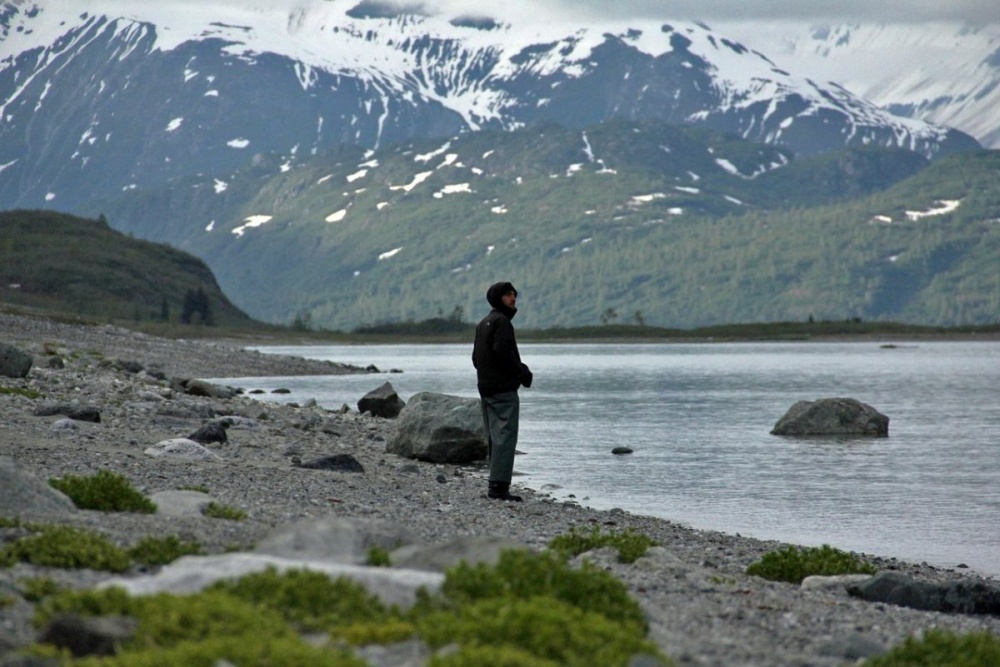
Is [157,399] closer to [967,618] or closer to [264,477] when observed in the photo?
[264,477]

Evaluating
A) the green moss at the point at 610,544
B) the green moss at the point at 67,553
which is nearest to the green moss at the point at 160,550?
the green moss at the point at 67,553

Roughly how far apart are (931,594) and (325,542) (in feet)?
25.3

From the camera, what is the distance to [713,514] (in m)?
25.6

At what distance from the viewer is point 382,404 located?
48156 millimetres

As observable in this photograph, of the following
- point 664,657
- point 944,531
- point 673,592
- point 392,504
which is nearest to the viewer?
point 664,657

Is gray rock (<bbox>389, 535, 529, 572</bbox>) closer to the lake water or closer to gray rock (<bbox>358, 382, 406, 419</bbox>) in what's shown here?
the lake water

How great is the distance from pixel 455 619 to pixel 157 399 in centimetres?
2951

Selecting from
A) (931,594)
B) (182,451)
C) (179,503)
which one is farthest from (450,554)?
(182,451)

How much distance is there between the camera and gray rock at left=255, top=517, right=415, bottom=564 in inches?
442

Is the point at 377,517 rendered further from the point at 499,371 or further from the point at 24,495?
the point at 24,495

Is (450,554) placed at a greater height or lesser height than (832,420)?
greater

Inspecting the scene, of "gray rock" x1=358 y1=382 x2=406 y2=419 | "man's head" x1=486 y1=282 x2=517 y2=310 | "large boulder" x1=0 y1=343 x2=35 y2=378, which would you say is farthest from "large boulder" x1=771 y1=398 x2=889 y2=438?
"large boulder" x1=0 y1=343 x2=35 y2=378

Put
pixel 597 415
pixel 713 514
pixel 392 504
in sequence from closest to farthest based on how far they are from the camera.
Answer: pixel 392 504 → pixel 713 514 → pixel 597 415

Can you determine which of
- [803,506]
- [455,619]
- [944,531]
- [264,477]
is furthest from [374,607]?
A: [803,506]
